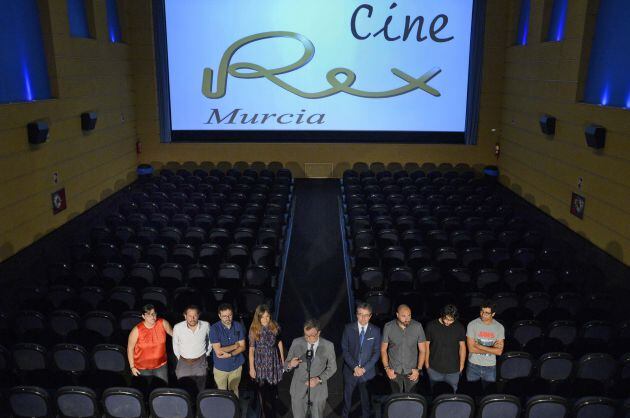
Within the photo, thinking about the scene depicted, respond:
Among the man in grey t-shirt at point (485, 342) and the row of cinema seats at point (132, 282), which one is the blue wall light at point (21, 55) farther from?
the man in grey t-shirt at point (485, 342)

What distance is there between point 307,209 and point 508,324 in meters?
7.92

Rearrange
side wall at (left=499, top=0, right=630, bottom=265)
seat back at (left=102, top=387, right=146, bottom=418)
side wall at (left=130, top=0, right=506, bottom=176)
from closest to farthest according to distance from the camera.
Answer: seat back at (left=102, top=387, right=146, bottom=418) → side wall at (left=499, top=0, right=630, bottom=265) → side wall at (left=130, top=0, right=506, bottom=176)

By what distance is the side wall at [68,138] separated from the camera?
10077 millimetres

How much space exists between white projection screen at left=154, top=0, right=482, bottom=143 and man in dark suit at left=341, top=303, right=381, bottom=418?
40.2ft

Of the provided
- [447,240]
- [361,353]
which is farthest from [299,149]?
[361,353]

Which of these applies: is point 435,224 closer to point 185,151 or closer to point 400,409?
point 400,409

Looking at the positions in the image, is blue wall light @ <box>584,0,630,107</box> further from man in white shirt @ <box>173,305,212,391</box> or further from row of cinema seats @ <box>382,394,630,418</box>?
man in white shirt @ <box>173,305,212,391</box>

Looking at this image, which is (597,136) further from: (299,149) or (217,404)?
(299,149)

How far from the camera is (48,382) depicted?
19.9 ft

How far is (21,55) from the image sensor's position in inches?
426

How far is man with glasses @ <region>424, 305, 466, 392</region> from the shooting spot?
18.6 ft

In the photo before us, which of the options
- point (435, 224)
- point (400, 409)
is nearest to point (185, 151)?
point (435, 224)

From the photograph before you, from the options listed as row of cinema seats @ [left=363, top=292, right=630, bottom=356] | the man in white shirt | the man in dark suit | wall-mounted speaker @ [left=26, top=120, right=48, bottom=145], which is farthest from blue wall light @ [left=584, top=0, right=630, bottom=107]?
wall-mounted speaker @ [left=26, top=120, right=48, bottom=145]

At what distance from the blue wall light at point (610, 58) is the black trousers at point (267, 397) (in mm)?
8415
